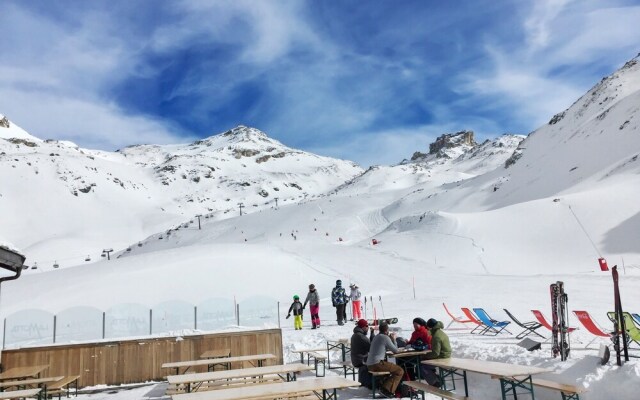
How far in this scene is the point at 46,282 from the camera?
31.3 m

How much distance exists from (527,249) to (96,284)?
3014cm

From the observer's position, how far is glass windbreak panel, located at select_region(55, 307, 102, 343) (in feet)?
53.7

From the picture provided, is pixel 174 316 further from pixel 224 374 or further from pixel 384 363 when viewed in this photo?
pixel 384 363

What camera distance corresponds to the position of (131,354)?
12.4 metres

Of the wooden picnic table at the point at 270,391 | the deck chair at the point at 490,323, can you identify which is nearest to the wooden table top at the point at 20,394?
the wooden picnic table at the point at 270,391

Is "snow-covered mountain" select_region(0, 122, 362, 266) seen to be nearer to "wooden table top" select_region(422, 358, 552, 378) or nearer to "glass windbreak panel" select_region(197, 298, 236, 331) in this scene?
"glass windbreak panel" select_region(197, 298, 236, 331)

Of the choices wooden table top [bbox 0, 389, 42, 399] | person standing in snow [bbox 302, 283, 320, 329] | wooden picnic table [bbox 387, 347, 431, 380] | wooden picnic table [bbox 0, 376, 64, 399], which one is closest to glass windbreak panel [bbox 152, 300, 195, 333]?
person standing in snow [bbox 302, 283, 320, 329]

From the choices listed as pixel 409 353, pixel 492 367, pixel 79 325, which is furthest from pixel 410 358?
pixel 79 325

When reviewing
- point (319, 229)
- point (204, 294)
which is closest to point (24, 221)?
point (319, 229)

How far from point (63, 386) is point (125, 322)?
637 centimetres

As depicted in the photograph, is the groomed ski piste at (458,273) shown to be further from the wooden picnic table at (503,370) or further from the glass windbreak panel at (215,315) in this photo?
the glass windbreak panel at (215,315)

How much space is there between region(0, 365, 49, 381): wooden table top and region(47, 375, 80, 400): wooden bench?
0.46m

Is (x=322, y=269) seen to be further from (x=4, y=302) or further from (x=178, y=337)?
(x=178, y=337)

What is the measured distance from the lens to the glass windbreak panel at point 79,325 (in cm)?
1636
